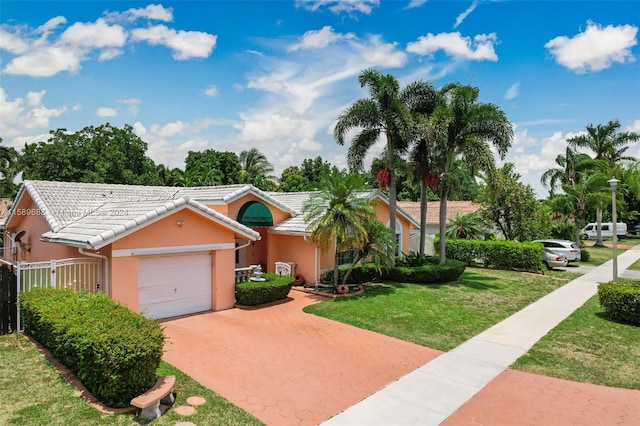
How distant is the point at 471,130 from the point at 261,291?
13535 millimetres

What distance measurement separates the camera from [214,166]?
49.1 m

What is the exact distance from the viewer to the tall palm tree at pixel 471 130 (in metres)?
20.2

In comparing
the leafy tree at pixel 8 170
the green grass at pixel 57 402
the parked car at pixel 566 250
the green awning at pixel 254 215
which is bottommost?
the green grass at pixel 57 402

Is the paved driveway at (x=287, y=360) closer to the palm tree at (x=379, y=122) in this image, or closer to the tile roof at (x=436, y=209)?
the palm tree at (x=379, y=122)

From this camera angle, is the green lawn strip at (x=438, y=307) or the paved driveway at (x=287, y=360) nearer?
the paved driveway at (x=287, y=360)

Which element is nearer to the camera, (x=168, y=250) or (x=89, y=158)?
(x=168, y=250)

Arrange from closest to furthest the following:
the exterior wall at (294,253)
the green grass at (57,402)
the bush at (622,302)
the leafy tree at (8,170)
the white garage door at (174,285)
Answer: the green grass at (57,402), the white garage door at (174,285), the bush at (622,302), the exterior wall at (294,253), the leafy tree at (8,170)

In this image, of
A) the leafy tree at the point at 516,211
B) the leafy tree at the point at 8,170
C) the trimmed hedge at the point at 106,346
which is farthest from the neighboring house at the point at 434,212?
the leafy tree at the point at 8,170

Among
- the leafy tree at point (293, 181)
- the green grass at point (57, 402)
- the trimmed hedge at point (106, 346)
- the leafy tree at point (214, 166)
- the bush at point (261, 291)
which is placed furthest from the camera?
the leafy tree at point (293, 181)

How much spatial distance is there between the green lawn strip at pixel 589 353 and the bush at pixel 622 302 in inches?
14.2

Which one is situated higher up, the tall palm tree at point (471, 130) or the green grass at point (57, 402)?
the tall palm tree at point (471, 130)

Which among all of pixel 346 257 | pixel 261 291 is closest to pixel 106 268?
pixel 261 291

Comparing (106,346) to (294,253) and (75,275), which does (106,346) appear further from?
(294,253)

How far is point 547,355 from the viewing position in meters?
Answer: 10.7
